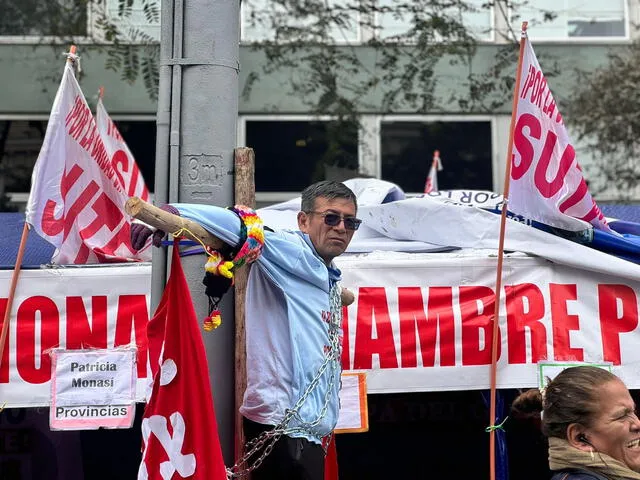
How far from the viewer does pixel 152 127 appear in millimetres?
11461

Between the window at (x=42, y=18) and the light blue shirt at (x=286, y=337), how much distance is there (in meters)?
8.27

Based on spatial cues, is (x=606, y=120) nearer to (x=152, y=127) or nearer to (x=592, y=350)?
(x=152, y=127)

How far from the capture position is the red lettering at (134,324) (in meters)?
4.94

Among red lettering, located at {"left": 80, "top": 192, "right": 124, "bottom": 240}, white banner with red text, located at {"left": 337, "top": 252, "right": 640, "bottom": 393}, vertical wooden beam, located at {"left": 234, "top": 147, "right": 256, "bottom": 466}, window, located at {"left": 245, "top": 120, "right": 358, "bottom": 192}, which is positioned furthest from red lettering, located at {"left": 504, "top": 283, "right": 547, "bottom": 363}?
window, located at {"left": 245, "top": 120, "right": 358, "bottom": 192}

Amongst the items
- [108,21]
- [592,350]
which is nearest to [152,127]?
[108,21]

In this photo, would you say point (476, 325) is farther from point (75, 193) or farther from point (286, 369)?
point (75, 193)

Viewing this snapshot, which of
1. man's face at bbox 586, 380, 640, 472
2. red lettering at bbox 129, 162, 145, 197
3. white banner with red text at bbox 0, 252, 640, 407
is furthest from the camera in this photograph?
red lettering at bbox 129, 162, 145, 197

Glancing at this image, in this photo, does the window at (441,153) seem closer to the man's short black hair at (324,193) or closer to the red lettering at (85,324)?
the red lettering at (85,324)

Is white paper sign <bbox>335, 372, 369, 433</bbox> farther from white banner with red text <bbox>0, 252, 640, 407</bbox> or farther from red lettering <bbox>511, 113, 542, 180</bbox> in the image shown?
red lettering <bbox>511, 113, 542, 180</bbox>

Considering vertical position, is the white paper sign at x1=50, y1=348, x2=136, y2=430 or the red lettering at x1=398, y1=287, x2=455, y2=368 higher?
the red lettering at x1=398, y1=287, x2=455, y2=368

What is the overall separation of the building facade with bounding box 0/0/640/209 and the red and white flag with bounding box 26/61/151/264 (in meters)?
5.74

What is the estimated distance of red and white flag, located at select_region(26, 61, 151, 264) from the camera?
4949mm

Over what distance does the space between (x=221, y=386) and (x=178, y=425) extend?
0.78 ft

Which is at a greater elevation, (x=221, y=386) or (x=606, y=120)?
(x=606, y=120)
